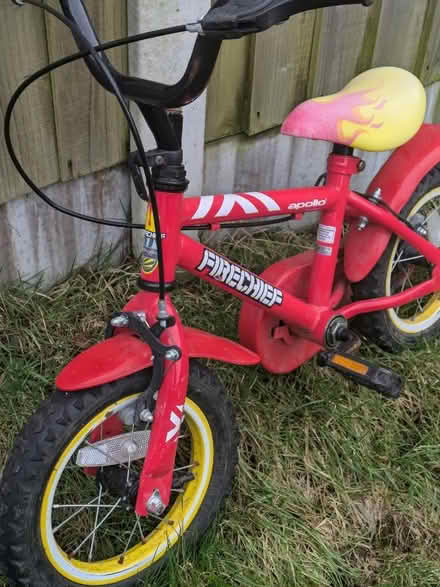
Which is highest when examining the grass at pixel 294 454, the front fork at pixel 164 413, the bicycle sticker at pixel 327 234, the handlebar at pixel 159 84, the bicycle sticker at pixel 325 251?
the handlebar at pixel 159 84

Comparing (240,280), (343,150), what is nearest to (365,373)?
(240,280)

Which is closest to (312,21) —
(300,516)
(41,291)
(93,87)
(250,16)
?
(93,87)

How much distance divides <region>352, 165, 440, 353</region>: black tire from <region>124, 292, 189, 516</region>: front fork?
0.84m

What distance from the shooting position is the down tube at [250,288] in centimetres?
144

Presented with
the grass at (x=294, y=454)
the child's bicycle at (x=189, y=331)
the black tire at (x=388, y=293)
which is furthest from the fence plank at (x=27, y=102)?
the black tire at (x=388, y=293)

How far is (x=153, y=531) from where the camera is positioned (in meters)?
1.59

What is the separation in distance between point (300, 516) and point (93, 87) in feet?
4.21

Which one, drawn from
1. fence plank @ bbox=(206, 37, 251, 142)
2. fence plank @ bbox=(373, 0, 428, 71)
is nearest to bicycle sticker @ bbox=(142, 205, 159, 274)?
fence plank @ bbox=(206, 37, 251, 142)

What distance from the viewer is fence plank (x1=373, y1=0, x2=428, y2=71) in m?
2.53

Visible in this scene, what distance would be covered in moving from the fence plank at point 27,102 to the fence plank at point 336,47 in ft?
3.51

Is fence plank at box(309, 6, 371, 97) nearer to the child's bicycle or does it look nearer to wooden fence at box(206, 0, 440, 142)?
wooden fence at box(206, 0, 440, 142)

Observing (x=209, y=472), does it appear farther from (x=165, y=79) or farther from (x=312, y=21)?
(x=312, y=21)

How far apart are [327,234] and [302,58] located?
0.85 m

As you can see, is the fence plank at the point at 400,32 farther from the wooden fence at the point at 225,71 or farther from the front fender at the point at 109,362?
the front fender at the point at 109,362
